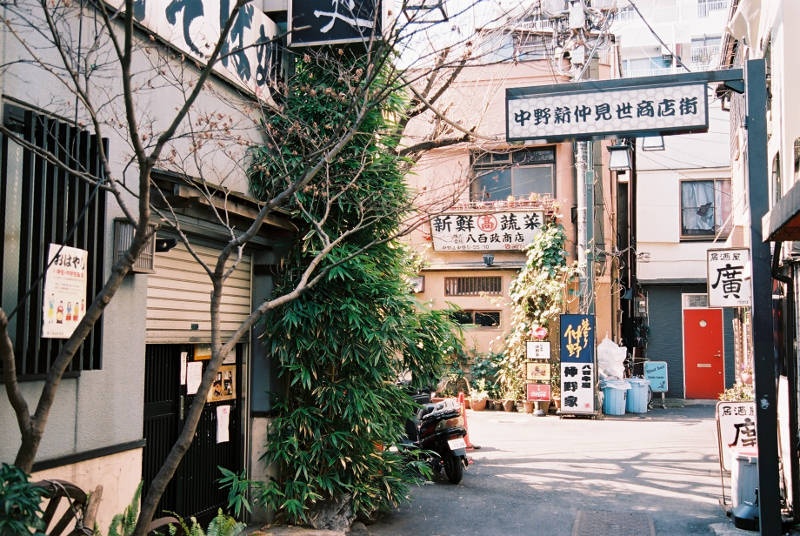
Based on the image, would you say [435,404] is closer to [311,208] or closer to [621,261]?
[311,208]

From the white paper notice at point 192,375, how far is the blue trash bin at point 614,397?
46.1 ft

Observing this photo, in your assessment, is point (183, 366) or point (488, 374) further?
point (488, 374)

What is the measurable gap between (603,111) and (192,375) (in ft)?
16.4

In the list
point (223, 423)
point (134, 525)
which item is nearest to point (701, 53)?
point (223, 423)

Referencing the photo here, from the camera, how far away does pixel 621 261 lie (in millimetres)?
26625

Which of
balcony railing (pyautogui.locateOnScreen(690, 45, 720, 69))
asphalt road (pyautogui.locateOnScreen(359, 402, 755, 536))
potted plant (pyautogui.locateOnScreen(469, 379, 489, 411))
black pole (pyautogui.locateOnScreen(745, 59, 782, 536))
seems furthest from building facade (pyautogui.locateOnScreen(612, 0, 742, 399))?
black pole (pyautogui.locateOnScreen(745, 59, 782, 536))

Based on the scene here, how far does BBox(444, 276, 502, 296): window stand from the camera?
851 inches

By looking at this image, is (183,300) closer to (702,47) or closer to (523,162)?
(523,162)

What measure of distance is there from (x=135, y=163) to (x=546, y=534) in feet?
19.7

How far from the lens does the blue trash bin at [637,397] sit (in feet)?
66.1

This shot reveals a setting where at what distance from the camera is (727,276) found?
34.8ft

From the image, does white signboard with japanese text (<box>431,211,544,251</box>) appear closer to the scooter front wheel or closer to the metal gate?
the scooter front wheel

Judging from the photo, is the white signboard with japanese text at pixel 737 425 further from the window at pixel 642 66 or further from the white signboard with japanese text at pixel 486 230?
the window at pixel 642 66

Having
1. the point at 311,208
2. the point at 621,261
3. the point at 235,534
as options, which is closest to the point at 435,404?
the point at 311,208
